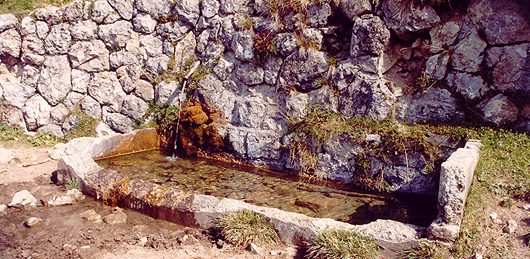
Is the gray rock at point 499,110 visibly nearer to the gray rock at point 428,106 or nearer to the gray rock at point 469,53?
the gray rock at point 428,106

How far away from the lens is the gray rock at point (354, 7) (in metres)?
5.88

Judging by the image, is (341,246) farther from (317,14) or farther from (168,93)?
(168,93)

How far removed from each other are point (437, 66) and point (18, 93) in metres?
8.74

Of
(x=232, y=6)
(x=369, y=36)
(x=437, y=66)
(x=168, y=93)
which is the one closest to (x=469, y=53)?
(x=437, y=66)

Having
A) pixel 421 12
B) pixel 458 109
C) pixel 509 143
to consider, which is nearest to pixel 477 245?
pixel 509 143

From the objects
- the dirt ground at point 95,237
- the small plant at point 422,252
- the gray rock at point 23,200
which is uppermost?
the small plant at point 422,252

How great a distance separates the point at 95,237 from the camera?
12.5 ft

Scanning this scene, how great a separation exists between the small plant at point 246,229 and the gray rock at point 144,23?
18.7 feet

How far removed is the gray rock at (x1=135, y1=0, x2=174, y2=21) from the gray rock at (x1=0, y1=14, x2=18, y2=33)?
281cm

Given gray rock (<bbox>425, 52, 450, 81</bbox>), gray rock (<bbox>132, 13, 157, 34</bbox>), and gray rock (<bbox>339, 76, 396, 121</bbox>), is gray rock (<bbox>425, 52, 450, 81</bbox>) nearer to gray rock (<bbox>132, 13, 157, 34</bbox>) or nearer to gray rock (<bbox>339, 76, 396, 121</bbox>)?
gray rock (<bbox>339, 76, 396, 121</bbox>)

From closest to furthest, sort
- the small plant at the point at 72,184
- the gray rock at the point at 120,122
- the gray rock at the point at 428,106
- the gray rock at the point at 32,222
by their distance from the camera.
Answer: the gray rock at the point at 32,222 → the small plant at the point at 72,184 → the gray rock at the point at 428,106 → the gray rock at the point at 120,122

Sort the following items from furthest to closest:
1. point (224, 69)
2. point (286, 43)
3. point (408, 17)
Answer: point (224, 69) < point (286, 43) < point (408, 17)

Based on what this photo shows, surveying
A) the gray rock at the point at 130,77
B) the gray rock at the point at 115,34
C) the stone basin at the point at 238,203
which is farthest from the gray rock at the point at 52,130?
the gray rock at the point at 115,34

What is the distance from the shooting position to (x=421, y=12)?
5516 millimetres
